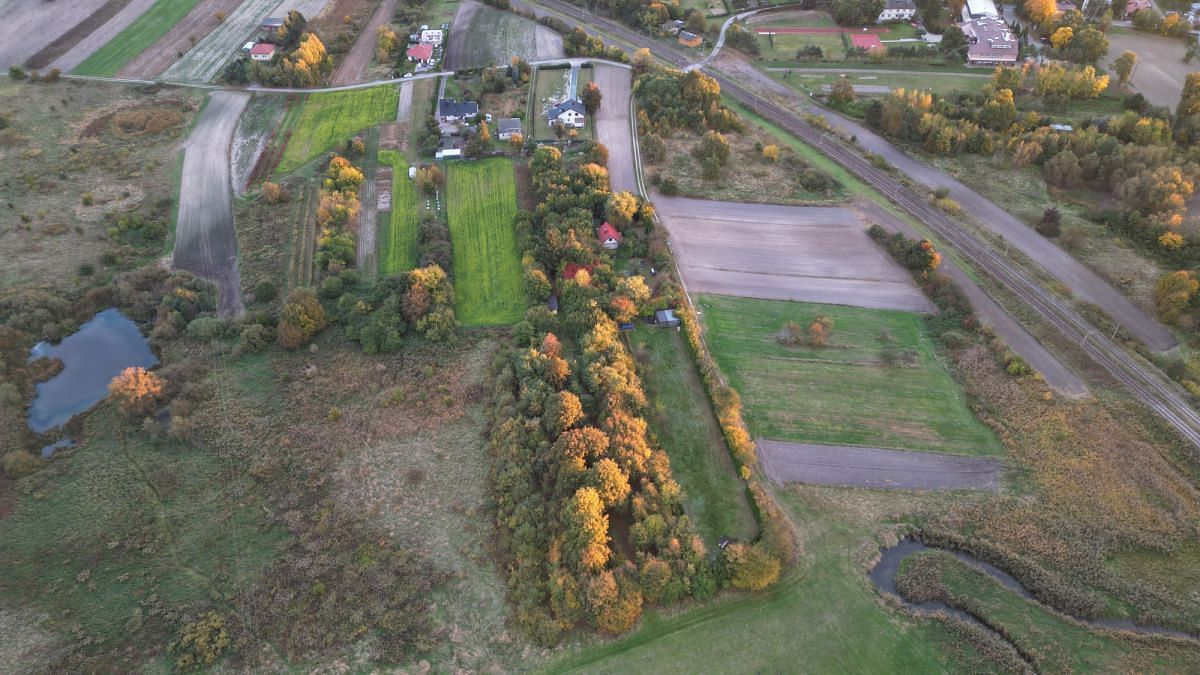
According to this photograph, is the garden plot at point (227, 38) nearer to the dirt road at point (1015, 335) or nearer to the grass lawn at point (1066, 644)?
the dirt road at point (1015, 335)

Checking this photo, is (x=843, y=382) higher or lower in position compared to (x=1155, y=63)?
lower

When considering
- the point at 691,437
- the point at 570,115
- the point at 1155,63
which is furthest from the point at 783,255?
the point at 1155,63

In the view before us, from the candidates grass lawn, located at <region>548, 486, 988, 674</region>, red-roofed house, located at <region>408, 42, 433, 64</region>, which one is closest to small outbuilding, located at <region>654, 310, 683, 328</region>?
grass lawn, located at <region>548, 486, 988, 674</region>

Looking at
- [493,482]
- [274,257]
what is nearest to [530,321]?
Answer: [493,482]

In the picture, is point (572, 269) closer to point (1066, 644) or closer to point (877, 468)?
point (877, 468)

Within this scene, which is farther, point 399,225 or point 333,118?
point 333,118

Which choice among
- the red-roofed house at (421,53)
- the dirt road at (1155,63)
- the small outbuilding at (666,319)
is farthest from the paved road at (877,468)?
the red-roofed house at (421,53)

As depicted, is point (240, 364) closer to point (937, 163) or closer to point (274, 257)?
point (274, 257)
